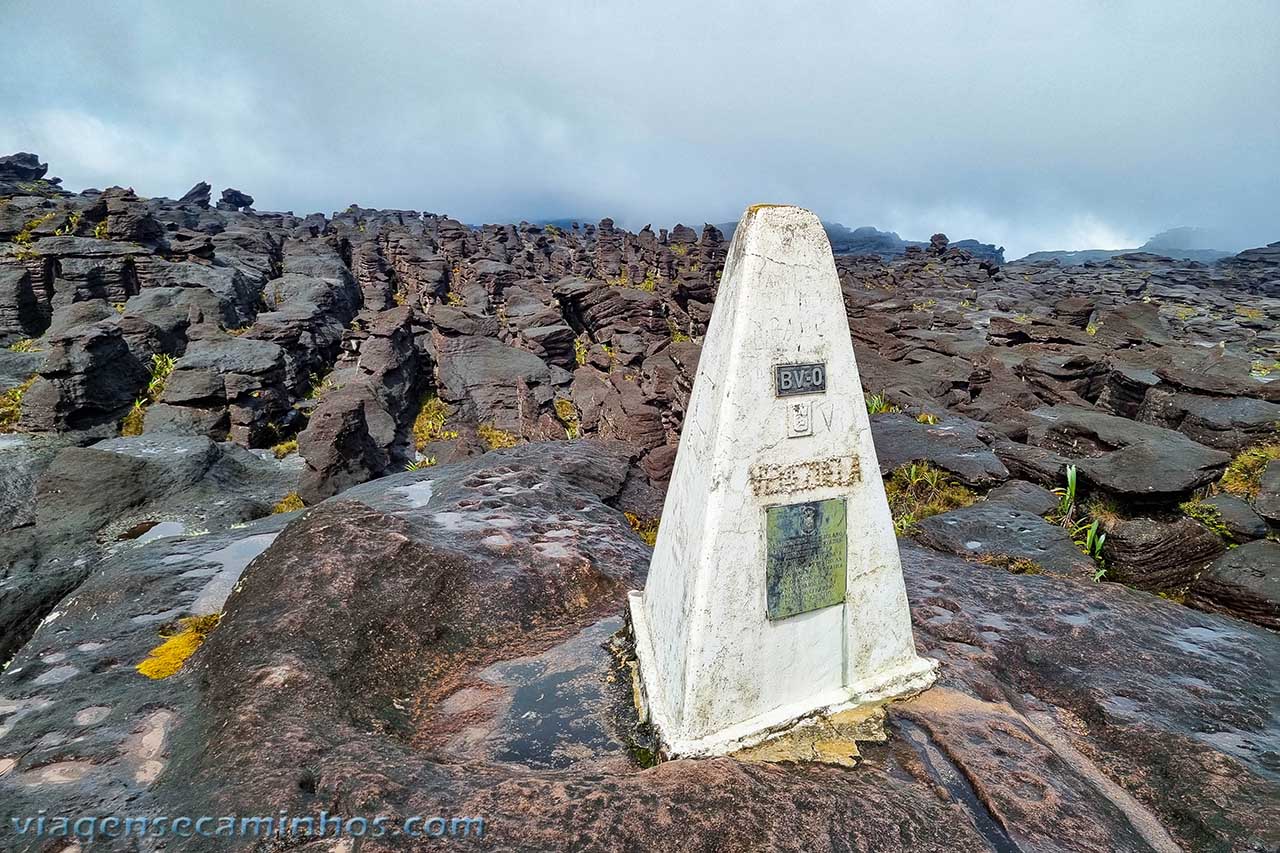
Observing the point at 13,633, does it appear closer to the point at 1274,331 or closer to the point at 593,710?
the point at 593,710

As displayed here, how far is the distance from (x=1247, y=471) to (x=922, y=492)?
14.4 feet

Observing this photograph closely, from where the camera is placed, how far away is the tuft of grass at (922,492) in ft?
28.3

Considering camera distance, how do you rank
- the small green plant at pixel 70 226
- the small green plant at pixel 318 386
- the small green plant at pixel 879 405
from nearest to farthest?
the small green plant at pixel 879 405, the small green plant at pixel 318 386, the small green plant at pixel 70 226

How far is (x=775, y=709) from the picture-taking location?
3.43m

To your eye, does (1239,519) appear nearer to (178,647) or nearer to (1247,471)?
(1247,471)

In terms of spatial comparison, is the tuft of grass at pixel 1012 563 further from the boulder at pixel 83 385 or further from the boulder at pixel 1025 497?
the boulder at pixel 83 385

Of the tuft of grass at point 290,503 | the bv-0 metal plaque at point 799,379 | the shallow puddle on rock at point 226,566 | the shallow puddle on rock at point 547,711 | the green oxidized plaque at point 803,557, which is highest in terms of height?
the bv-0 metal plaque at point 799,379

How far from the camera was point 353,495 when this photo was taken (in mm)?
7434

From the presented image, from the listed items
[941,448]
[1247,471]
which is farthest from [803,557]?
[1247,471]

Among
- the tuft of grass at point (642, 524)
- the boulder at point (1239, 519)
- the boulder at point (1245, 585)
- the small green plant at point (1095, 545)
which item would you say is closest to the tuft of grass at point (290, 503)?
the tuft of grass at point (642, 524)

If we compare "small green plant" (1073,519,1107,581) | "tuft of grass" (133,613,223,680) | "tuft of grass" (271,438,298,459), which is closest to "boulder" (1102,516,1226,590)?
"small green plant" (1073,519,1107,581)

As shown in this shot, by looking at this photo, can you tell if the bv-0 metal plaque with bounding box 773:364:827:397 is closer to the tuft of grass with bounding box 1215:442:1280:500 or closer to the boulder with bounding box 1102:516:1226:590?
the boulder with bounding box 1102:516:1226:590

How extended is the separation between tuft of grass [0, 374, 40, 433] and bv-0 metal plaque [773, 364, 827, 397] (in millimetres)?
15863

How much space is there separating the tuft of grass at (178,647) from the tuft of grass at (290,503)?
19.8 ft
